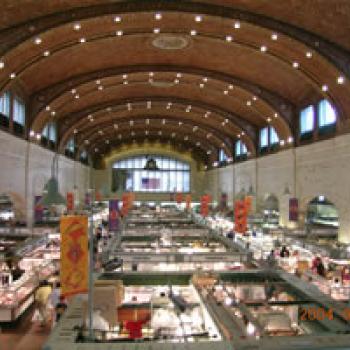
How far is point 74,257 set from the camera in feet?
24.2

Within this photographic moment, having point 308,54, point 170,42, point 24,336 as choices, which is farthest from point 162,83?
point 24,336

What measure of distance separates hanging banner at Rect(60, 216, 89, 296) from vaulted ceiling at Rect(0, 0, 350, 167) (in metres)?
9.77

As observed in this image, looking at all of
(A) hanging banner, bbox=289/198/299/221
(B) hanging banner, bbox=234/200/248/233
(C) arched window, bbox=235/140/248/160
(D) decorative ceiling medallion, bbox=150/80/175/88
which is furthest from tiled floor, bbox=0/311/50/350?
(C) arched window, bbox=235/140/248/160

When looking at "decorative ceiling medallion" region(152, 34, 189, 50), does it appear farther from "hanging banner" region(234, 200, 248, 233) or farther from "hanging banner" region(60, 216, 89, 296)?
"hanging banner" region(60, 216, 89, 296)

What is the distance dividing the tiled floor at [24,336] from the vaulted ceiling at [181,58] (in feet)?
32.0

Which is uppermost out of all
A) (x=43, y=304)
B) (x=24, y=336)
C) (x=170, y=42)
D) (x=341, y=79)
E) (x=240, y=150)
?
(x=170, y=42)

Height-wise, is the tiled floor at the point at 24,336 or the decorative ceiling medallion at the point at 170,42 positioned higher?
the decorative ceiling medallion at the point at 170,42

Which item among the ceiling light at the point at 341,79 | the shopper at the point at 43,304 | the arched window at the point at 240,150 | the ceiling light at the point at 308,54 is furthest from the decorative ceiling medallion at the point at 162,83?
the shopper at the point at 43,304

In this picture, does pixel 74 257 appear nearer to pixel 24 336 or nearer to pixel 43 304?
pixel 24 336

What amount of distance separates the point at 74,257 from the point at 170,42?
14218 millimetres

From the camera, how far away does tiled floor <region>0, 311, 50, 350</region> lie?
10077mm

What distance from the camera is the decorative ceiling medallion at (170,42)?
18.7 meters

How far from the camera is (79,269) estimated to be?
7.31m

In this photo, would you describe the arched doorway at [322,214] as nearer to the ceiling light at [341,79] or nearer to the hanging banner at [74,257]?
the ceiling light at [341,79]
